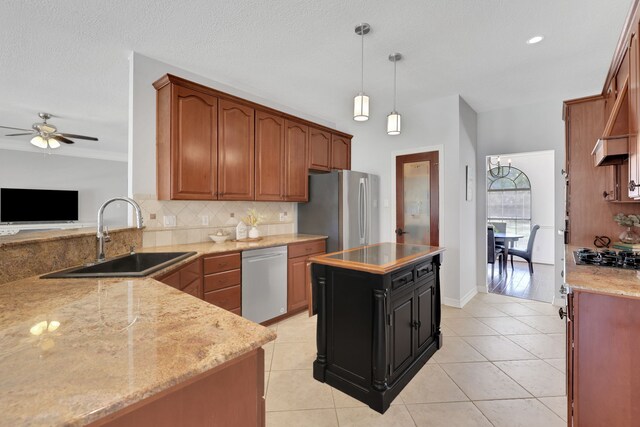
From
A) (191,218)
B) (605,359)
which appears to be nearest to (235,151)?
(191,218)

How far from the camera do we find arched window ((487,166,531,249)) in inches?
275

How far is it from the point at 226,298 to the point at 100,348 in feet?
6.60

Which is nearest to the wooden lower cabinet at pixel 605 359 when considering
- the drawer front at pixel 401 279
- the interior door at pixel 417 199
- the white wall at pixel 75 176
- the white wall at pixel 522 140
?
the drawer front at pixel 401 279

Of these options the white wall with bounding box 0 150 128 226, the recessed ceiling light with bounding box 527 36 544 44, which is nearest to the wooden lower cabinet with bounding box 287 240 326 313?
the recessed ceiling light with bounding box 527 36 544 44

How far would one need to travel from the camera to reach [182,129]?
107 inches

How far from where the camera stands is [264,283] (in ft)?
9.91

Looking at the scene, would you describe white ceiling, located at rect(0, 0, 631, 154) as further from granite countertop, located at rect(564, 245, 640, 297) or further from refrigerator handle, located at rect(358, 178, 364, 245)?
granite countertop, located at rect(564, 245, 640, 297)

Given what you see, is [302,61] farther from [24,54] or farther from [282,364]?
[282,364]

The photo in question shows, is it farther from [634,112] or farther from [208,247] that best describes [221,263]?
[634,112]

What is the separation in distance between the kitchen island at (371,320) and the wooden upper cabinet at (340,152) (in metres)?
2.34

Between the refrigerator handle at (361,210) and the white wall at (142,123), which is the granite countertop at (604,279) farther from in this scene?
the white wall at (142,123)

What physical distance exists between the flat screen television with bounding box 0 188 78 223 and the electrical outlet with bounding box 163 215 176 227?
5.34 metres

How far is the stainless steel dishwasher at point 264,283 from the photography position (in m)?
2.87

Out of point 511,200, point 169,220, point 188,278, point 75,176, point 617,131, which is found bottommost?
point 188,278
